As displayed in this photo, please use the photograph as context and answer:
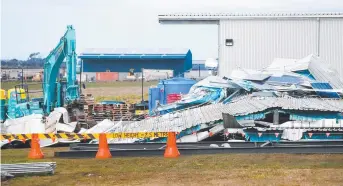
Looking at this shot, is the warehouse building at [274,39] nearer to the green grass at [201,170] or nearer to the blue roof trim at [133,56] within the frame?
the blue roof trim at [133,56]

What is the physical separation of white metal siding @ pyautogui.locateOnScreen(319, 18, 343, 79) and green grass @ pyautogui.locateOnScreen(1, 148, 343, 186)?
21.3 meters

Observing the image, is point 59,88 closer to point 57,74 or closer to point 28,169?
point 57,74

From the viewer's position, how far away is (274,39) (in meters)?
38.1

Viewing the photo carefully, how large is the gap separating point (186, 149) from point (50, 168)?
4.68 m

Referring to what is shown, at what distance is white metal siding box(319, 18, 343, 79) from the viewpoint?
37688 millimetres

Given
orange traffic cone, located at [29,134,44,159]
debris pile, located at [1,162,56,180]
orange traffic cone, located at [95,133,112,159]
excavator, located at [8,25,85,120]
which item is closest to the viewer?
debris pile, located at [1,162,56,180]

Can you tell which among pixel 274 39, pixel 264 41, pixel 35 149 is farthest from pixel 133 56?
pixel 35 149

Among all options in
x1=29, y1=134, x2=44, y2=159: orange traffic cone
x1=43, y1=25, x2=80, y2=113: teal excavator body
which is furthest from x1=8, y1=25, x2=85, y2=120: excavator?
x1=29, y1=134, x2=44, y2=159: orange traffic cone

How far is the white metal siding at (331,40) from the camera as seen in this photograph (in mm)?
37688

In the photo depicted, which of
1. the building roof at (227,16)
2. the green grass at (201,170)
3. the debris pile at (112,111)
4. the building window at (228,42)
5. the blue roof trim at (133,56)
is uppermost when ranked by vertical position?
the building roof at (227,16)

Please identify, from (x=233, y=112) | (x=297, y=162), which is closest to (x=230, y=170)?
(x=297, y=162)

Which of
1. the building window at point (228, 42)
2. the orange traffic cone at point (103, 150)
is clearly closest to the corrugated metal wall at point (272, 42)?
the building window at point (228, 42)

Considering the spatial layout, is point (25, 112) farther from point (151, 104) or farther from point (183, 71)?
point (183, 71)

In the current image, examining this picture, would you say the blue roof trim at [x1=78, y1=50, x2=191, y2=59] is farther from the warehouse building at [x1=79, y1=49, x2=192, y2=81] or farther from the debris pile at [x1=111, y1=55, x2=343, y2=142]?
the debris pile at [x1=111, y1=55, x2=343, y2=142]
